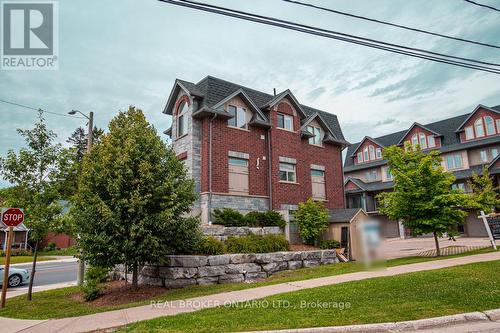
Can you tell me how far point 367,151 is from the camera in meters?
44.3

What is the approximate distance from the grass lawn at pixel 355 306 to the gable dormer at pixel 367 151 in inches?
1357

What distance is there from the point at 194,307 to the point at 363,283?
475 cm

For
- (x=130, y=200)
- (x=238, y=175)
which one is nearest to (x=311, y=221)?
(x=238, y=175)

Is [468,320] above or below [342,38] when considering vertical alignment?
below

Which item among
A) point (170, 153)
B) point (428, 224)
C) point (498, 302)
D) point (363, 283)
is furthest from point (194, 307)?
point (428, 224)

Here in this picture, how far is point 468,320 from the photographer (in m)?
6.65

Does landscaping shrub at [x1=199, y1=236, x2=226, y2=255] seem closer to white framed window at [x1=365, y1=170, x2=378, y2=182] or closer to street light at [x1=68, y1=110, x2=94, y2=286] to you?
street light at [x1=68, y1=110, x2=94, y2=286]

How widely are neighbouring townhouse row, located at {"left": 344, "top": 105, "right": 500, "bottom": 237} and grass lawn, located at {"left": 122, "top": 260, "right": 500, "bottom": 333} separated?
801 inches

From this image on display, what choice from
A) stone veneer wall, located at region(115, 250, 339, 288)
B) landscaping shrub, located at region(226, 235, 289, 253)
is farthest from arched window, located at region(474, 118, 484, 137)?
stone veneer wall, located at region(115, 250, 339, 288)

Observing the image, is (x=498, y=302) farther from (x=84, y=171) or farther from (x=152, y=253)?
(x=84, y=171)

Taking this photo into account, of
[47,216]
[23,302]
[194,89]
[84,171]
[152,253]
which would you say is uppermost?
[194,89]

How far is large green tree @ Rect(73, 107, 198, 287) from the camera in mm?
10828

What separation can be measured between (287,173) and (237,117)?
4.74m

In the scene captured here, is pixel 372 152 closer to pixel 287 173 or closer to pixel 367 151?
pixel 367 151
